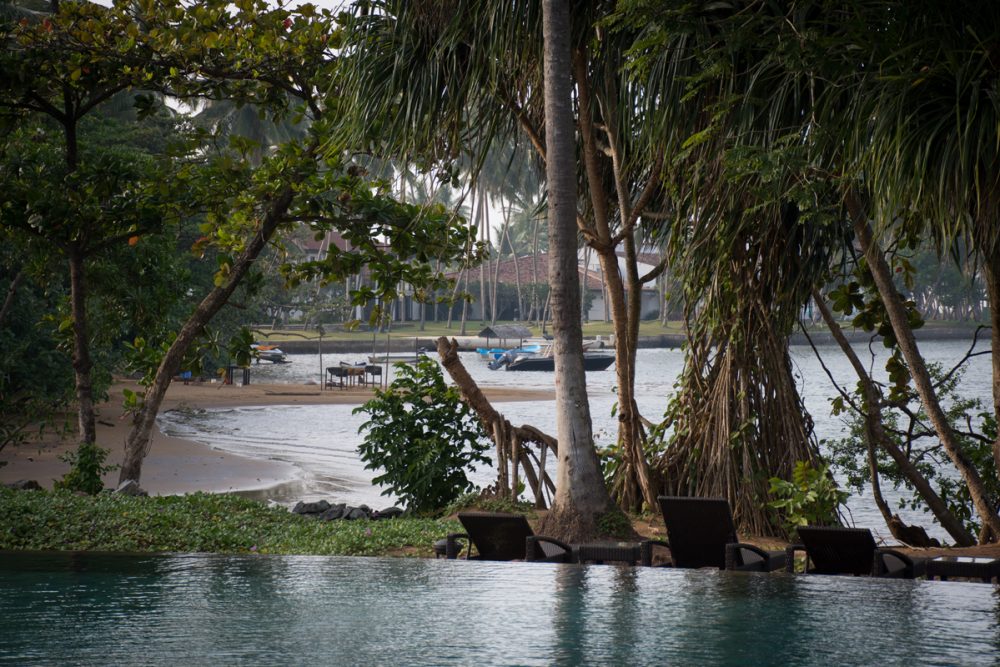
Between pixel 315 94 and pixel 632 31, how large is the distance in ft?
11.0

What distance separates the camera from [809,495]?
19.4ft

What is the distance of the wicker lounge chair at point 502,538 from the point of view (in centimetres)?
445

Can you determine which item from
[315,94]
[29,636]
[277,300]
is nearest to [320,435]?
[315,94]

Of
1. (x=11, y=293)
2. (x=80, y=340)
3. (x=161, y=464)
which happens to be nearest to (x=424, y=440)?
(x=80, y=340)

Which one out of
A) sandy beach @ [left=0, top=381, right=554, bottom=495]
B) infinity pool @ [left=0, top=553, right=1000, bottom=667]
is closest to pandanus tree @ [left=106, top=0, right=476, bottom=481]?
sandy beach @ [left=0, top=381, right=554, bottom=495]

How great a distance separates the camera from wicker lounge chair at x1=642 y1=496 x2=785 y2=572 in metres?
Answer: 4.25

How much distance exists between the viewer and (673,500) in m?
4.30

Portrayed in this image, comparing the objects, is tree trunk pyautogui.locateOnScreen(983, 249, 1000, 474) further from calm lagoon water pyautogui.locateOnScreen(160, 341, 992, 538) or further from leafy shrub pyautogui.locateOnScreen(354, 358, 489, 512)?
leafy shrub pyautogui.locateOnScreen(354, 358, 489, 512)

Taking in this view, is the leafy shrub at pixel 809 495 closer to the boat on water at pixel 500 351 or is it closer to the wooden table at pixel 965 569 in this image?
the wooden table at pixel 965 569

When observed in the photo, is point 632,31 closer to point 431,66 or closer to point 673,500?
point 431,66

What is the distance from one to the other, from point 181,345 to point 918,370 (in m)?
5.53

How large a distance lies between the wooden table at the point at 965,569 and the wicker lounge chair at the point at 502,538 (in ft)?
4.61

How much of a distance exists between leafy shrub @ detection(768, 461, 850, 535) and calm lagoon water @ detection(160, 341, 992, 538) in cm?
61

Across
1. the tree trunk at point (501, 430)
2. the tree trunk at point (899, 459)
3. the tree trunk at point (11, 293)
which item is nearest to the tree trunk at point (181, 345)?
the tree trunk at point (501, 430)
